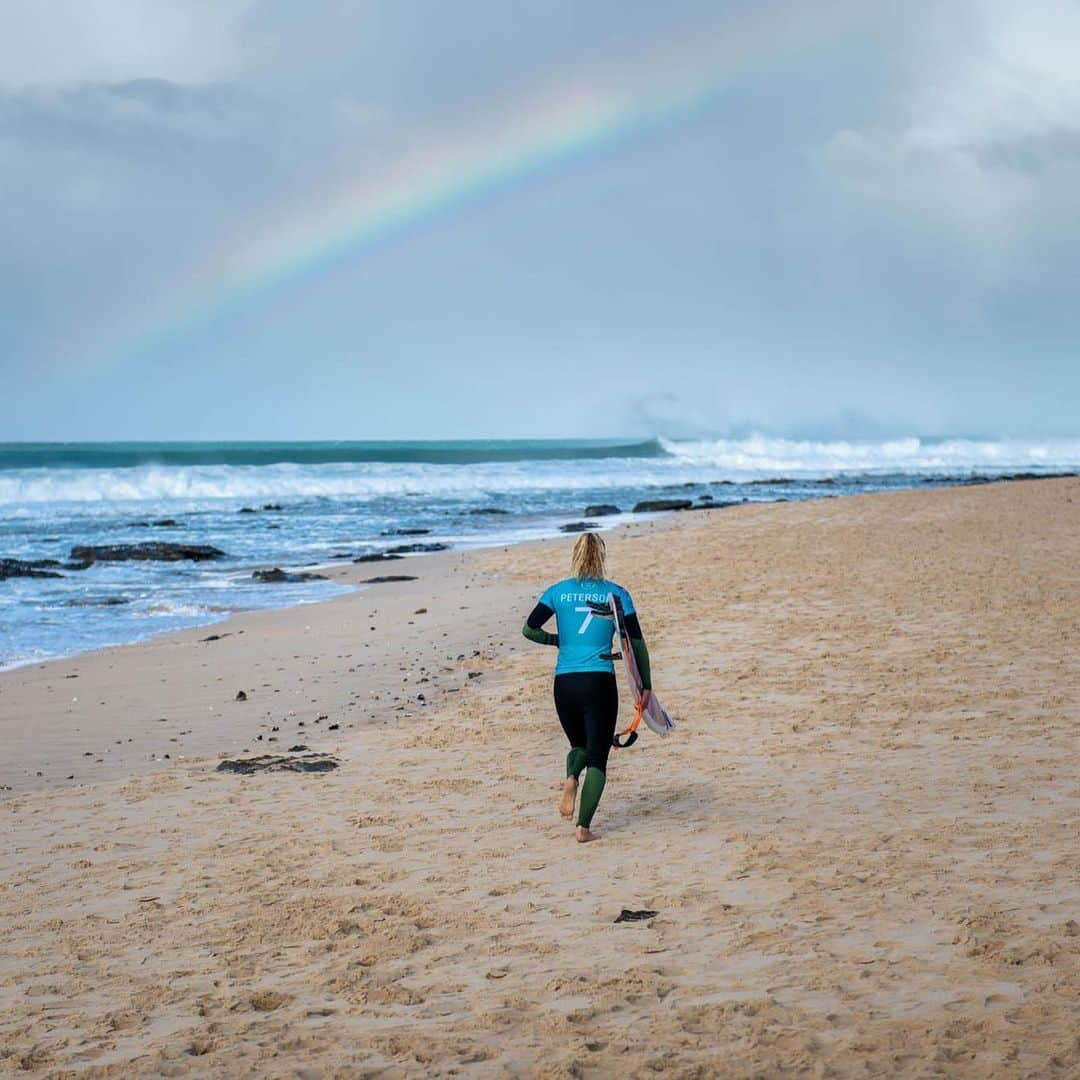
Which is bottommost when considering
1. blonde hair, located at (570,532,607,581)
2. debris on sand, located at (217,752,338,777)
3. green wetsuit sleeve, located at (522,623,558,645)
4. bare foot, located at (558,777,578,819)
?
debris on sand, located at (217,752,338,777)

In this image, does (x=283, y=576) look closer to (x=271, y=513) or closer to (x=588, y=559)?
(x=588, y=559)

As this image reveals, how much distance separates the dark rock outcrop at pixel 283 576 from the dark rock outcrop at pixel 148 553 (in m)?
4.04

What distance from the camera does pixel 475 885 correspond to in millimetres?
5688

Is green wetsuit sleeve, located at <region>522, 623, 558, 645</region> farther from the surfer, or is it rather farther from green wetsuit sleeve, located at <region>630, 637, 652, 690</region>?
green wetsuit sleeve, located at <region>630, 637, 652, 690</region>

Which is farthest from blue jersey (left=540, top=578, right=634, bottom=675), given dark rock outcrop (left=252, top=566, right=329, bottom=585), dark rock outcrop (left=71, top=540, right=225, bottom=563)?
dark rock outcrop (left=71, top=540, right=225, bottom=563)

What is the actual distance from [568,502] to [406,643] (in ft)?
105

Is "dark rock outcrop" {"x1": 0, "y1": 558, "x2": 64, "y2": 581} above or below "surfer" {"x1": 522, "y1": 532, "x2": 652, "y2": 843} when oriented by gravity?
below

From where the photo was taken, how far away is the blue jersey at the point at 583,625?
636cm

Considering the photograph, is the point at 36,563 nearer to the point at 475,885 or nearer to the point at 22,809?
the point at 22,809

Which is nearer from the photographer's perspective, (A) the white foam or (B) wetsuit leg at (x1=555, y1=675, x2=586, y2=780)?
(B) wetsuit leg at (x1=555, y1=675, x2=586, y2=780)

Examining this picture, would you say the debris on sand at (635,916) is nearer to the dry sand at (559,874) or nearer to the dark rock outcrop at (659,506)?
the dry sand at (559,874)

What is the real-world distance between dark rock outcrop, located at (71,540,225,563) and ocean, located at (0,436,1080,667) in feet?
1.74

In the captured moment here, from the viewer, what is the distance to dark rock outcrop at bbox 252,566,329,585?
2047 centimetres

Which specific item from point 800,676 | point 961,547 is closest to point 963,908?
point 800,676
